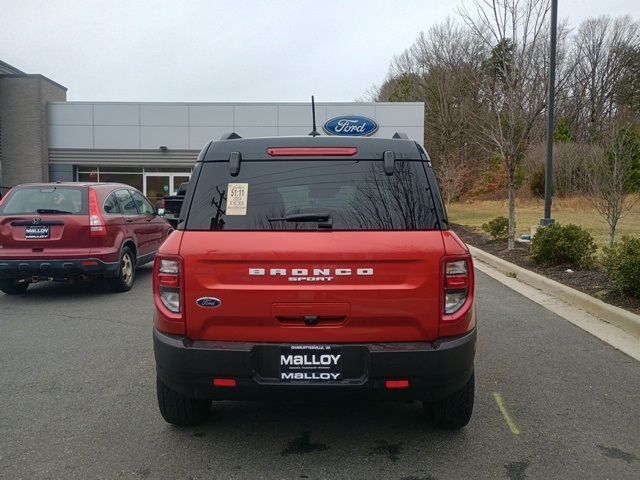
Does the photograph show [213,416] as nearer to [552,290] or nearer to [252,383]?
[252,383]

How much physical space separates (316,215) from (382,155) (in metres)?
0.56

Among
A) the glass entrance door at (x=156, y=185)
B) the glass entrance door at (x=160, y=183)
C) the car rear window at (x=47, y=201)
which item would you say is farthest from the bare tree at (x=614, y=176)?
the glass entrance door at (x=156, y=185)

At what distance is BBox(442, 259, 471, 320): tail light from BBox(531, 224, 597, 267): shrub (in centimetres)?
759

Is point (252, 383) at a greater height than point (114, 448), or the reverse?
point (252, 383)

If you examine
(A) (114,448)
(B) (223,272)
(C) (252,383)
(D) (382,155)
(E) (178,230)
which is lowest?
(A) (114,448)

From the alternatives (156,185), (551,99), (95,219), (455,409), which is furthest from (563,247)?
(156,185)

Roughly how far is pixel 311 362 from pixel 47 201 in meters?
6.37

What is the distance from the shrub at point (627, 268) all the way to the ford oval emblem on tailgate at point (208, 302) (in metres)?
5.75

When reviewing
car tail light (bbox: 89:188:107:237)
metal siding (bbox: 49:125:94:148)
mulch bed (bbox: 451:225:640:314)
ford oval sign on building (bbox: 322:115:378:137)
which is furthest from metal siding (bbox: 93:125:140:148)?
car tail light (bbox: 89:188:107:237)

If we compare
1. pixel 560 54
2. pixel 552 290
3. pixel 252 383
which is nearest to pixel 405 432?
pixel 252 383

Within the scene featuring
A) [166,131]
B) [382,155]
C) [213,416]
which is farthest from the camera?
[166,131]

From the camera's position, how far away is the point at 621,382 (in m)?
4.65

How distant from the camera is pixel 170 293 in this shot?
3.16 m

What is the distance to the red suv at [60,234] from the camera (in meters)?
7.75
